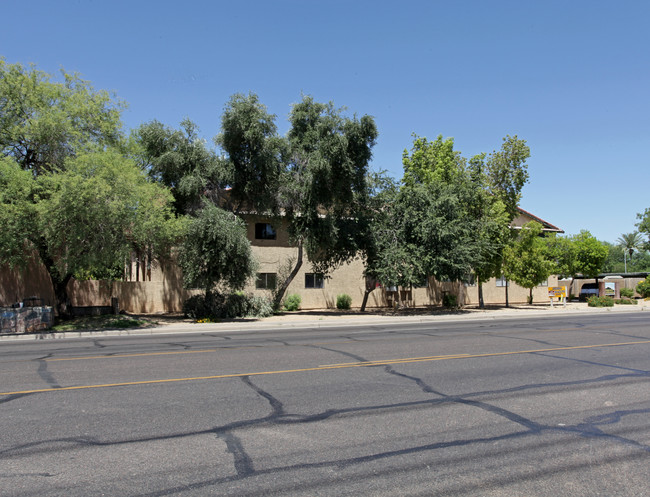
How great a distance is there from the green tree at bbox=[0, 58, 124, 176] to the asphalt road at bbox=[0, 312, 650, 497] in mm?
11909

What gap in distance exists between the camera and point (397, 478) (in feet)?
15.1

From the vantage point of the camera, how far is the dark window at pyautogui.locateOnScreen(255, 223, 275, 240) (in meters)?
32.2

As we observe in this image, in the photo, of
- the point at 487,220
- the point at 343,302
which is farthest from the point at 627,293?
the point at 343,302

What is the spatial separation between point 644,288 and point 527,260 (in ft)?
63.8

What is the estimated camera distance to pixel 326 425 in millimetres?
6195

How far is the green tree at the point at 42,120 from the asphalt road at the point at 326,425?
39.1 feet

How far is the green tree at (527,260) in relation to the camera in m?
32.6

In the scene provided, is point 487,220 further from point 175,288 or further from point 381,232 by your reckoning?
point 175,288

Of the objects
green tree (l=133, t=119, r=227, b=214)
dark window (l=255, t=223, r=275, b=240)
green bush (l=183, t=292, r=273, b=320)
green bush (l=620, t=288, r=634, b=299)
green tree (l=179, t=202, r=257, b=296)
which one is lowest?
green bush (l=620, t=288, r=634, b=299)

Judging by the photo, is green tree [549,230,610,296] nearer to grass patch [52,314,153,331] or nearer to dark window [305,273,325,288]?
dark window [305,273,325,288]

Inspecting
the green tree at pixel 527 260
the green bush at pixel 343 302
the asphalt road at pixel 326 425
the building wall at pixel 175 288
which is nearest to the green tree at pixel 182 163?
the building wall at pixel 175 288

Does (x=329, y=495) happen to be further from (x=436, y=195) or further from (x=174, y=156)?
(x=436, y=195)

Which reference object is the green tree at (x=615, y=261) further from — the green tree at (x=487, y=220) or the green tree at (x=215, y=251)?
the green tree at (x=215, y=251)

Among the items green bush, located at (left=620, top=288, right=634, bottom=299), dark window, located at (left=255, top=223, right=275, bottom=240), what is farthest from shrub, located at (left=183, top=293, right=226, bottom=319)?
green bush, located at (left=620, top=288, right=634, bottom=299)
